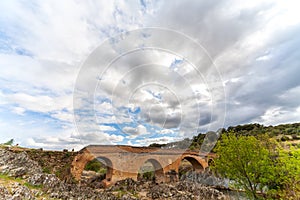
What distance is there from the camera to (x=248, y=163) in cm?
1258

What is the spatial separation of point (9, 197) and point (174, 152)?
24685 millimetres

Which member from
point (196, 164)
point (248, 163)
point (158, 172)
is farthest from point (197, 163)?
point (248, 163)

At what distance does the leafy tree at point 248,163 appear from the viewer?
1186cm

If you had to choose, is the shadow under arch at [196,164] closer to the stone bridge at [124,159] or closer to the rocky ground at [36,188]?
the stone bridge at [124,159]

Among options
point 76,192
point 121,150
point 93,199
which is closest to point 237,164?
point 93,199

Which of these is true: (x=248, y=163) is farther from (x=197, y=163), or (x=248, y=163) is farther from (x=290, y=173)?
(x=197, y=163)

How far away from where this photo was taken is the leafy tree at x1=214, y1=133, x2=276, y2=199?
38.9 feet

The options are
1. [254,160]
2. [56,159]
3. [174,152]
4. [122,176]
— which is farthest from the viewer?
[174,152]

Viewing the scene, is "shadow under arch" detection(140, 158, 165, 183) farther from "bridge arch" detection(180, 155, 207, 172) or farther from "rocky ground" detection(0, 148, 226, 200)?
"rocky ground" detection(0, 148, 226, 200)

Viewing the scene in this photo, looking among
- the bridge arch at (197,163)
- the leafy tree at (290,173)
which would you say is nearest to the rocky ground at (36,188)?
the leafy tree at (290,173)

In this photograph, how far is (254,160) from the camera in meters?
12.2

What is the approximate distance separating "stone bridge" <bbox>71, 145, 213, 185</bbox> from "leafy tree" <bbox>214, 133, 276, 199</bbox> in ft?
42.6

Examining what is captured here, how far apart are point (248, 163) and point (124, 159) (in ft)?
48.9

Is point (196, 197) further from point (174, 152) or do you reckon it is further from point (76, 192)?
point (174, 152)
